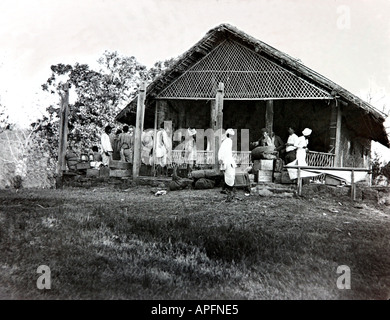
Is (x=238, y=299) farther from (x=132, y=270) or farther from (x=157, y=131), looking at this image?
(x=157, y=131)

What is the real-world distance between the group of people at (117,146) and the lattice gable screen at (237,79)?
2.05 meters

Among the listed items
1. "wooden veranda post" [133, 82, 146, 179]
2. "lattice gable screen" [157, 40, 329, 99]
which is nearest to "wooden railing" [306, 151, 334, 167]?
"lattice gable screen" [157, 40, 329, 99]

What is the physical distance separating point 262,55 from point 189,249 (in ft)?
27.0

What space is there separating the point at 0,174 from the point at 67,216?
4.91 meters

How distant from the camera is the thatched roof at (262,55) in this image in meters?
11.3

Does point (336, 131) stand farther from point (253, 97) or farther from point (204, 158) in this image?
point (204, 158)

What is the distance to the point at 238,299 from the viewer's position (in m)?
5.36

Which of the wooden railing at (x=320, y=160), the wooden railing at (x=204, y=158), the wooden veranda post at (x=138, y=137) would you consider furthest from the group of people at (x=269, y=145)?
the wooden veranda post at (x=138, y=137)

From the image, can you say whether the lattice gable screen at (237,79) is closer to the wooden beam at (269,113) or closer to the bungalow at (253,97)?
the bungalow at (253,97)

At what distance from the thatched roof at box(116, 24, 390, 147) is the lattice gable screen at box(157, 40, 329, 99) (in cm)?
14

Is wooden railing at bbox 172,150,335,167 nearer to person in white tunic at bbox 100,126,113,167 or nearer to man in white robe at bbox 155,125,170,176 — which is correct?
man in white robe at bbox 155,125,170,176

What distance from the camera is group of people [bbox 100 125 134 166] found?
1221 cm

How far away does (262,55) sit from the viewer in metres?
12.8

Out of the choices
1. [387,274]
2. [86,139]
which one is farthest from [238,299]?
[86,139]
